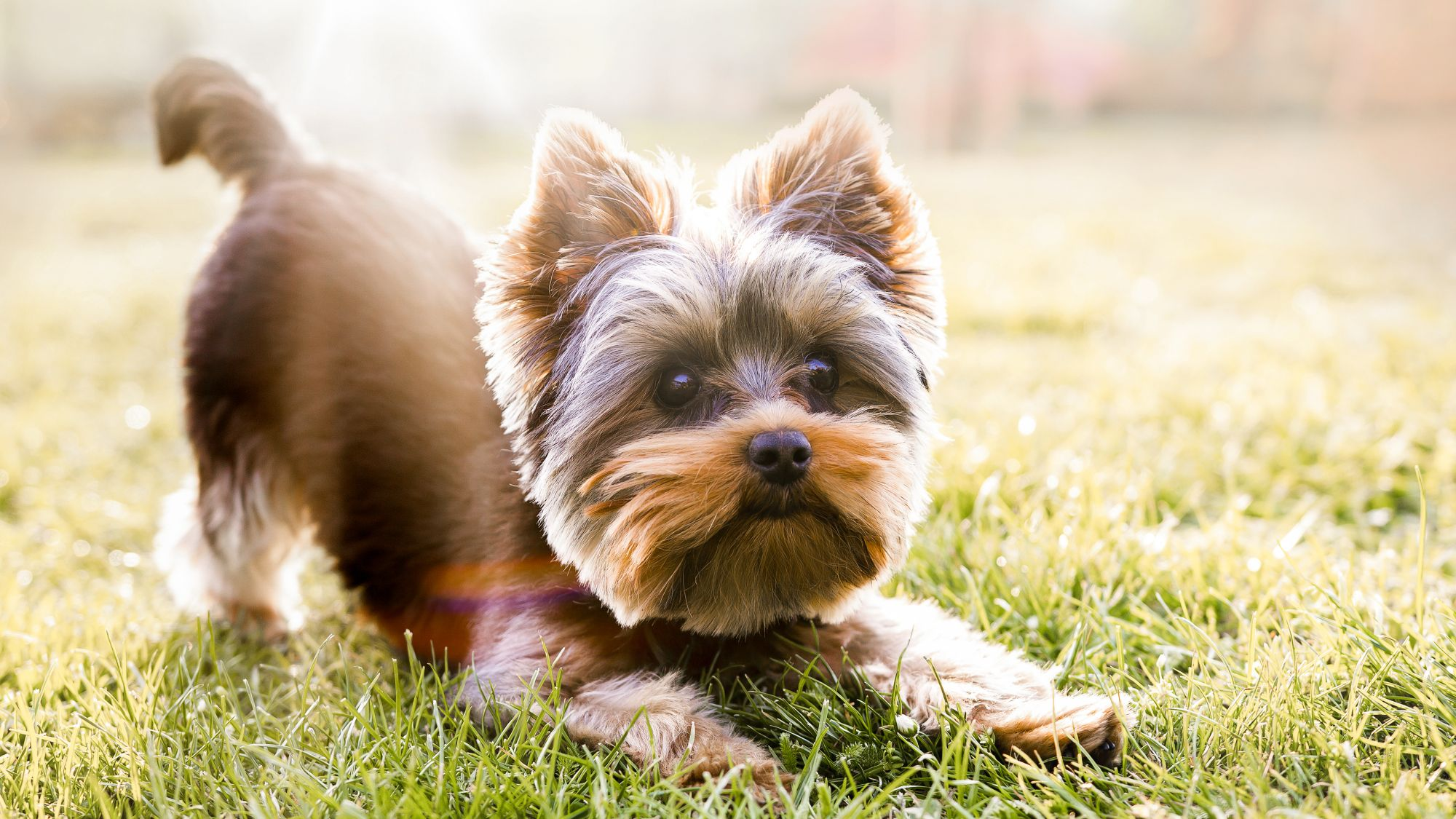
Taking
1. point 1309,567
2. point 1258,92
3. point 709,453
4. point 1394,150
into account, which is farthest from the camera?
point 1258,92

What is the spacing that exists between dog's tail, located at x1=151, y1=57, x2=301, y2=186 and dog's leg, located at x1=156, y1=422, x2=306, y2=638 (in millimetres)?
1068

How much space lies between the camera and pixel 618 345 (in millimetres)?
2434

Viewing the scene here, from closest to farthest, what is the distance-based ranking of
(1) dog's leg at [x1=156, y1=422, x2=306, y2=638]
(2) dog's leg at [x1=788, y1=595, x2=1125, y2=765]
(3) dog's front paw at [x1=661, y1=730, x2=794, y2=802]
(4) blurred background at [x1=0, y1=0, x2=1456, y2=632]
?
(3) dog's front paw at [x1=661, y1=730, x2=794, y2=802], (2) dog's leg at [x1=788, y1=595, x2=1125, y2=765], (1) dog's leg at [x1=156, y1=422, x2=306, y2=638], (4) blurred background at [x1=0, y1=0, x2=1456, y2=632]

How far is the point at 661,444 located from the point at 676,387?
227mm

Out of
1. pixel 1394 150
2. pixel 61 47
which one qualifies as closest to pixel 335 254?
pixel 1394 150

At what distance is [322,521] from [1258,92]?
1087 inches

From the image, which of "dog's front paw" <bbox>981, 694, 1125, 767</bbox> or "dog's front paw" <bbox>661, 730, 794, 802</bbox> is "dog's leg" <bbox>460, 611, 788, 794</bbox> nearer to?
"dog's front paw" <bbox>661, 730, 794, 802</bbox>

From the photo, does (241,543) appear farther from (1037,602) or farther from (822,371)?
(1037,602)

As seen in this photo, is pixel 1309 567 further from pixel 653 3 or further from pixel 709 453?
pixel 653 3

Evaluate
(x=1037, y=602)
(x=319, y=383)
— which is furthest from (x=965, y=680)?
(x=319, y=383)

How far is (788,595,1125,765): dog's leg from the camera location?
91.9 inches

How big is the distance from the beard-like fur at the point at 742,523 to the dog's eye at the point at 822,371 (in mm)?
136

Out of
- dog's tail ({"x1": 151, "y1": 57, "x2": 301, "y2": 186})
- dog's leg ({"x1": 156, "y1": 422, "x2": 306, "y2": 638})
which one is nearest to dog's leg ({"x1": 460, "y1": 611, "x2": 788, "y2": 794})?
dog's leg ({"x1": 156, "y1": 422, "x2": 306, "y2": 638})

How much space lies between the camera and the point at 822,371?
2611mm
